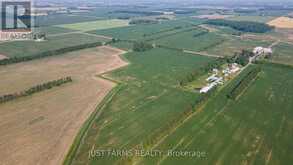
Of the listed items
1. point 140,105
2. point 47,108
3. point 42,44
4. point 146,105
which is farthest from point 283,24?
point 47,108

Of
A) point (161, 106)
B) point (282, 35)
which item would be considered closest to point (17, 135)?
point (161, 106)

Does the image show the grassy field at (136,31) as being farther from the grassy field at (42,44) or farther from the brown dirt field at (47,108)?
the brown dirt field at (47,108)

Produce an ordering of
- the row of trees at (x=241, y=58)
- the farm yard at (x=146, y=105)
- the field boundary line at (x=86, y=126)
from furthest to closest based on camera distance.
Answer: the row of trees at (x=241, y=58)
the farm yard at (x=146, y=105)
the field boundary line at (x=86, y=126)

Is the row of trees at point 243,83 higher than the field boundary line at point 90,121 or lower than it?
higher

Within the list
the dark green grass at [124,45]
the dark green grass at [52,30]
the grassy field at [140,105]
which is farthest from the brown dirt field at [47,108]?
the dark green grass at [52,30]

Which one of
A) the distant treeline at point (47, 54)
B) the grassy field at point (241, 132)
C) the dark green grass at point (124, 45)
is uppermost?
the dark green grass at point (124, 45)

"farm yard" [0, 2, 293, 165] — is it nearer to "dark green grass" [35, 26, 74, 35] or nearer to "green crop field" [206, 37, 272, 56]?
"green crop field" [206, 37, 272, 56]

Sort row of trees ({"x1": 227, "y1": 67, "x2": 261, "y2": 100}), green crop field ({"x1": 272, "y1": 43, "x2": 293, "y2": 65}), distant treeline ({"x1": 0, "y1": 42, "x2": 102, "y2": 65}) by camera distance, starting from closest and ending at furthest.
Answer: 1. row of trees ({"x1": 227, "y1": 67, "x2": 261, "y2": 100})
2. distant treeline ({"x1": 0, "y1": 42, "x2": 102, "y2": 65})
3. green crop field ({"x1": 272, "y1": 43, "x2": 293, "y2": 65})

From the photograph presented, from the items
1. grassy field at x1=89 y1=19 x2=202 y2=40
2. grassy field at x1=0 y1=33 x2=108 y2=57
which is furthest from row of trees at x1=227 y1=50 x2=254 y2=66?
grassy field at x1=0 y1=33 x2=108 y2=57
